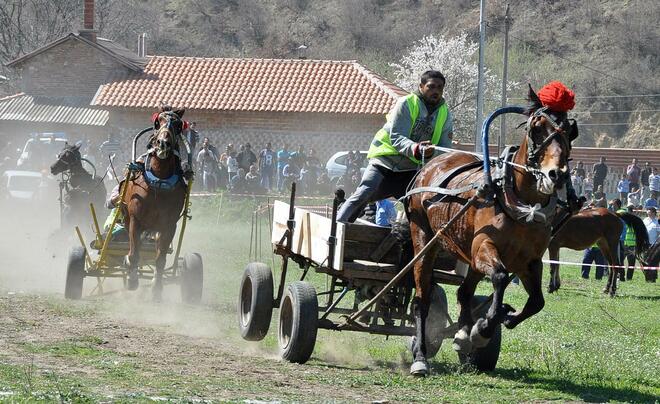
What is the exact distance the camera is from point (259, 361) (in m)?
10.1

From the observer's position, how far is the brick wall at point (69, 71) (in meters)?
48.9

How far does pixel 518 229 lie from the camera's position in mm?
8617

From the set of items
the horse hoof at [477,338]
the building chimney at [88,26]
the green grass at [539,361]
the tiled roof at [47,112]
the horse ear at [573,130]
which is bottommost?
the green grass at [539,361]

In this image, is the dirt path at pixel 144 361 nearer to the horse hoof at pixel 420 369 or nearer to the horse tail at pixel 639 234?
the horse hoof at pixel 420 369

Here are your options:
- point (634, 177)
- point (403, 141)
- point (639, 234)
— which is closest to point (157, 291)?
point (403, 141)

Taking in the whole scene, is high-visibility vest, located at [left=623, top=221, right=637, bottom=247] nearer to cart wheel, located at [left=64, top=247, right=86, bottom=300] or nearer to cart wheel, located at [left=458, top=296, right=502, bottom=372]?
cart wheel, located at [left=64, top=247, right=86, bottom=300]

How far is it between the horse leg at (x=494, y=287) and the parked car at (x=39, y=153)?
103ft

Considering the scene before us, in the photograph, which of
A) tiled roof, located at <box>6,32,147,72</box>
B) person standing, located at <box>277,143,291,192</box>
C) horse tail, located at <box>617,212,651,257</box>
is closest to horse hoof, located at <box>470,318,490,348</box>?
horse tail, located at <box>617,212,651,257</box>

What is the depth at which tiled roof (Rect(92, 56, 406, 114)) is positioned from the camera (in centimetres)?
4216

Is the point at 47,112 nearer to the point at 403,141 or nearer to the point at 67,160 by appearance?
the point at 67,160

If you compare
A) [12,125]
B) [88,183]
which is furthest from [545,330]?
[12,125]

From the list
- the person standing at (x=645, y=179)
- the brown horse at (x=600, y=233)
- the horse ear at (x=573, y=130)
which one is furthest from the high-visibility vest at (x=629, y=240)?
the horse ear at (x=573, y=130)

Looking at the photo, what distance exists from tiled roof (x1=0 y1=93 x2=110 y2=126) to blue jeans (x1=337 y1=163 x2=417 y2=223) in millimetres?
38782

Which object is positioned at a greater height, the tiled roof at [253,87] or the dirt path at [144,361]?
the tiled roof at [253,87]
